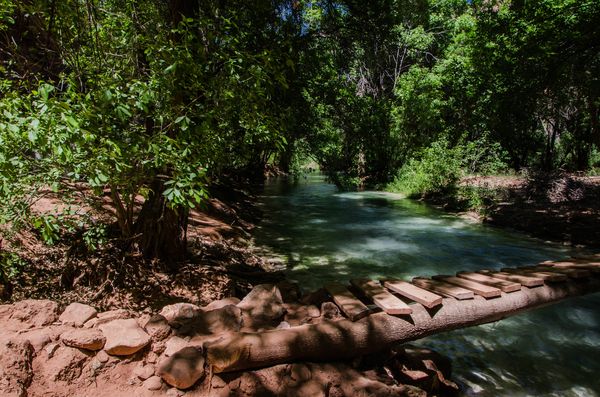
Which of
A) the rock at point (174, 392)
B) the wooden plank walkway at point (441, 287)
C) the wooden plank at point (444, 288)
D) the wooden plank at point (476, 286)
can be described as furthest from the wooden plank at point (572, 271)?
the rock at point (174, 392)

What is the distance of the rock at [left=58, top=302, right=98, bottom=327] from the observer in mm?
2783

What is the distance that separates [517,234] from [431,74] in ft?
45.2

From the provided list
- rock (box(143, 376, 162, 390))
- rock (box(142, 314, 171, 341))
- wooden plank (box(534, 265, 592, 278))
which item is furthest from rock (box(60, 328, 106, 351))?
wooden plank (box(534, 265, 592, 278))

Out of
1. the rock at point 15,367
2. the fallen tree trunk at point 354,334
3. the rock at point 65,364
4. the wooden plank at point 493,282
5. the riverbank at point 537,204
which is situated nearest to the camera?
the rock at point 15,367

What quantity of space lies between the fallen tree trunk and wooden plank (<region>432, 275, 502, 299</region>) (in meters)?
0.07

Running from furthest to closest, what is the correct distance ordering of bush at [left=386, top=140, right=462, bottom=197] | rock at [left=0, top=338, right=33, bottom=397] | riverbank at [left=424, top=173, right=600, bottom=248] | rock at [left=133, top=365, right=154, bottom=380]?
bush at [left=386, top=140, right=462, bottom=197] < riverbank at [left=424, top=173, right=600, bottom=248] < rock at [left=133, top=365, right=154, bottom=380] < rock at [left=0, top=338, right=33, bottom=397]

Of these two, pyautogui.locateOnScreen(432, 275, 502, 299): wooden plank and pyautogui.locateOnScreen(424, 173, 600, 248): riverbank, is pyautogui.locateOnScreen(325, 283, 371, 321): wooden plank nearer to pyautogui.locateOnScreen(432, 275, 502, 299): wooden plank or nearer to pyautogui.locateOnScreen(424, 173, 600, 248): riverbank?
pyautogui.locateOnScreen(432, 275, 502, 299): wooden plank

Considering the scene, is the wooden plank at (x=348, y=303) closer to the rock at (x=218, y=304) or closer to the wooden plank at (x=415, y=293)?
the wooden plank at (x=415, y=293)

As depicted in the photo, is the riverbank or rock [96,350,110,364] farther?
the riverbank

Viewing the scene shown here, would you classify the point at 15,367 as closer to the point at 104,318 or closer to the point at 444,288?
the point at 104,318

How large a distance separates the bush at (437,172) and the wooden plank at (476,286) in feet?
45.6

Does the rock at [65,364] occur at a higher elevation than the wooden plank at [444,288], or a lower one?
lower

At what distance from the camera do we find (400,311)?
3.41m

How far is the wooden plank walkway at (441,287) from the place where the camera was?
355 cm
